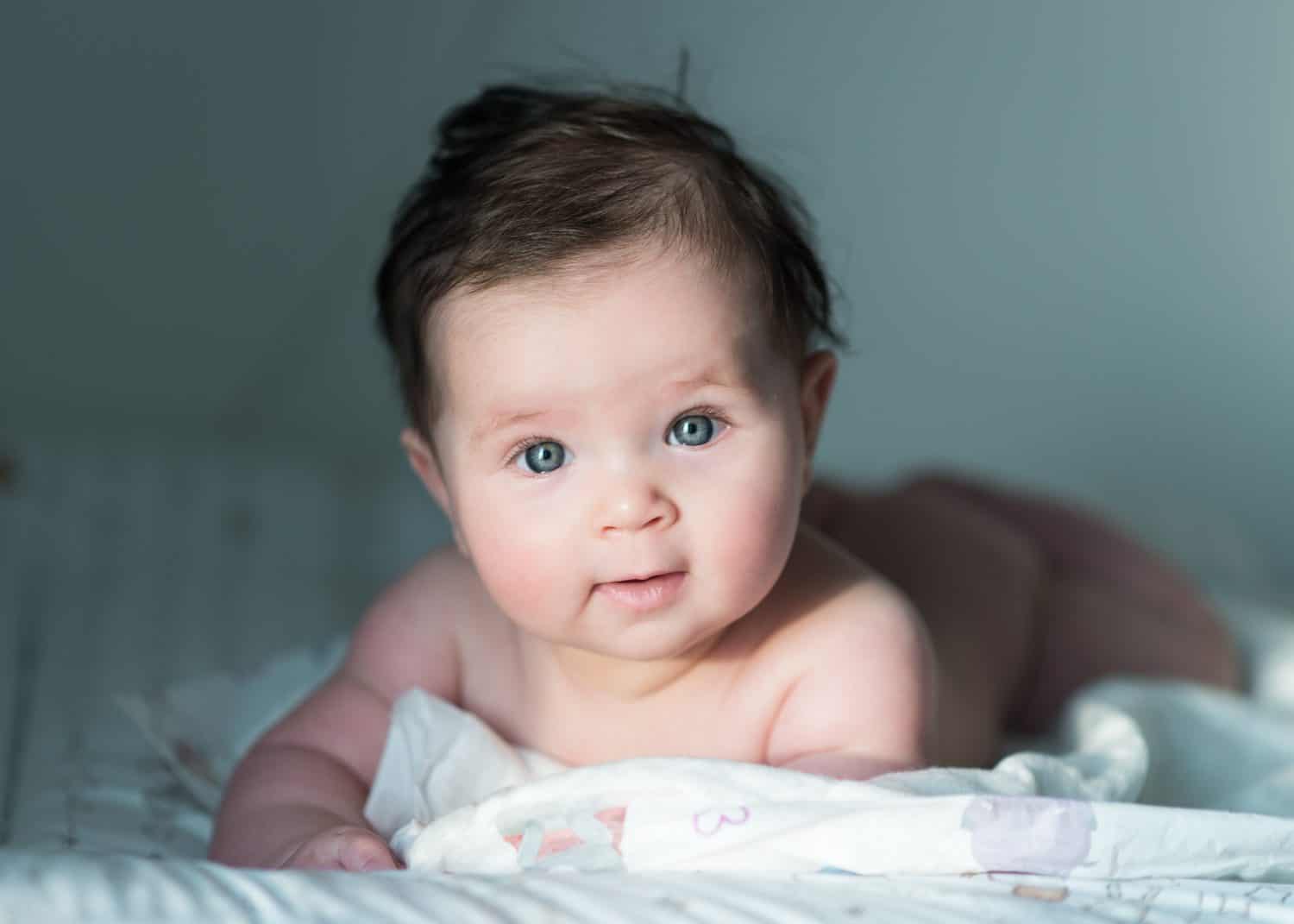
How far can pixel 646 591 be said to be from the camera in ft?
2.97

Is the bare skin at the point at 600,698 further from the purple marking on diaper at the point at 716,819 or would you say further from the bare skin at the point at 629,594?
the purple marking on diaper at the point at 716,819

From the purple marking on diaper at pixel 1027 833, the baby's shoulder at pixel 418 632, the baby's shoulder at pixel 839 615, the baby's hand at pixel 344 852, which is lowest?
the baby's hand at pixel 344 852

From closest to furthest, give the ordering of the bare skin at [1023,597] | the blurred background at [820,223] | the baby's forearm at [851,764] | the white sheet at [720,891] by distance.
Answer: the white sheet at [720,891] → the baby's forearm at [851,764] → the bare skin at [1023,597] → the blurred background at [820,223]

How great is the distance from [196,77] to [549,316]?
1.42 meters

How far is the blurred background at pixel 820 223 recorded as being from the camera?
2.05 metres

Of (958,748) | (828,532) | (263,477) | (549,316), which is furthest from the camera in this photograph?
(263,477)

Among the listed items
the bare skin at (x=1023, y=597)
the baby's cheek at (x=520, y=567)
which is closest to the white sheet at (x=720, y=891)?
the baby's cheek at (x=520, y=567)

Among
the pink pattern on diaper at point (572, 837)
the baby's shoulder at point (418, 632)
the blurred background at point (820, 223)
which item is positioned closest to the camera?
the pink pattern on diaper at point (572, 837)

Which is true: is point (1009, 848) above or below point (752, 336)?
below

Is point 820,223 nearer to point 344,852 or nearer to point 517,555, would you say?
→ point 517,555

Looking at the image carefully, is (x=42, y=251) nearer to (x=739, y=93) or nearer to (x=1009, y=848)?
(x=739, y=93)

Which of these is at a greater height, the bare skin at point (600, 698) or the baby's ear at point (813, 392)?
the baby's ear at point (813, 392)

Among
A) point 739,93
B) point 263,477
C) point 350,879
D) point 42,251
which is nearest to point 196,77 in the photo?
point 42,251

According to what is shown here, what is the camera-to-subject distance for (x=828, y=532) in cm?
142
